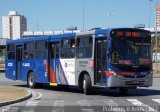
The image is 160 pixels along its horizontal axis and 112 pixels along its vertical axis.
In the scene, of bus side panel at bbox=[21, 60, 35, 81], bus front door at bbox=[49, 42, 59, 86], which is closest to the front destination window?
bus front door at bbox=[49, 42, 59, 86]

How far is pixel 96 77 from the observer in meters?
21.3

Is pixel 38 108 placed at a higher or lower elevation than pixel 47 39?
lower

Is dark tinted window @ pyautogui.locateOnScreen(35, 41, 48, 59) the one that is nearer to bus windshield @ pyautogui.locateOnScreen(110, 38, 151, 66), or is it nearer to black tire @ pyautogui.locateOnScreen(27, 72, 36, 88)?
black tire @ pyautogui.locateOnScreen(27, 72, 36, 88)

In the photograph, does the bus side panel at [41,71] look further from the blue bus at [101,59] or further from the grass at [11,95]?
the grass at [11,95]

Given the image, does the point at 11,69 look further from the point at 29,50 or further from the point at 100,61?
the point at 100,61

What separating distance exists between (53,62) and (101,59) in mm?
4966

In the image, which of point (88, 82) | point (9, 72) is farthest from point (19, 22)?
point (88, 82)

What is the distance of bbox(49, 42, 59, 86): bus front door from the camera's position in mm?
25062

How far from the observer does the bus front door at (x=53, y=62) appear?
25062 mm

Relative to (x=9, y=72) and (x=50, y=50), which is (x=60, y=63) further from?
(x=9, y=72)

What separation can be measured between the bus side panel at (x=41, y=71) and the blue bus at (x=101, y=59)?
1.25 feet

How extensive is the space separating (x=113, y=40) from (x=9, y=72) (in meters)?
12.3

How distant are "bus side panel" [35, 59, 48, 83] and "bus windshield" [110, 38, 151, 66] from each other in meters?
6.74

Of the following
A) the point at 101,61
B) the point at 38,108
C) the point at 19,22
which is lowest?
the point at 38,108
